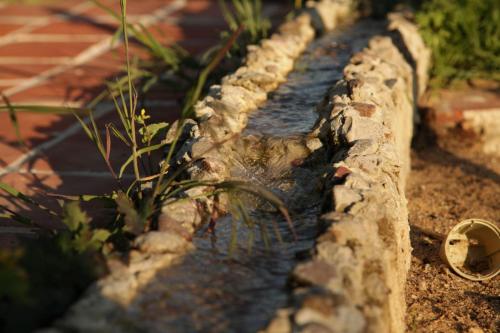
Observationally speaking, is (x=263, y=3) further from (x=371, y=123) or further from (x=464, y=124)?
(x=371, y=123)

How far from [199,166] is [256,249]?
1.67 feet

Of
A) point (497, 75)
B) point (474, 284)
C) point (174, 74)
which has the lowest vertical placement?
point (474, 284)

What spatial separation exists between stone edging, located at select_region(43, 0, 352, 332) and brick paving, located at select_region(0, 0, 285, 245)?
619mm

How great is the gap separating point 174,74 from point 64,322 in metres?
3.04

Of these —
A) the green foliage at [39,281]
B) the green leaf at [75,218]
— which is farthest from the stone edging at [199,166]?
the green leaf at [75,218]

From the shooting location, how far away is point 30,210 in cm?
339

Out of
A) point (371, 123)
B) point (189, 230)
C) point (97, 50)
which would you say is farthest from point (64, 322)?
point (97, 50)

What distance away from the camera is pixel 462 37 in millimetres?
5215

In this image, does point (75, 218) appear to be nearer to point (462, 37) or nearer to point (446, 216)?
point (446, 216)

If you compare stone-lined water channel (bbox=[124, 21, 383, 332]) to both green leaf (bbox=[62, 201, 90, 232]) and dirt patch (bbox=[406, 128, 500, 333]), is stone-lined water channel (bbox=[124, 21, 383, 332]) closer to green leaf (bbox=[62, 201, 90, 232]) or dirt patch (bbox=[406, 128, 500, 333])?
green leaf (bbox=[62, 201, 90, 232])

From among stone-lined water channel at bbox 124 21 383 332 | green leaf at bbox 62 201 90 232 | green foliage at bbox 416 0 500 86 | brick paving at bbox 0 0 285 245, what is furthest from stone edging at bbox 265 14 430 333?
brick paving at bbox 0 0 285 245

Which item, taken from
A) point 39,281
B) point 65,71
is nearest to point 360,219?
point 39,281

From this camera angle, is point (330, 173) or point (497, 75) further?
point (497, 75)

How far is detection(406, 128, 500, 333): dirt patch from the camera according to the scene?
3061 mm
